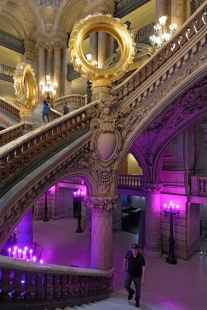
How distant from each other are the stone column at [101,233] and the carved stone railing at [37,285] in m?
2.14

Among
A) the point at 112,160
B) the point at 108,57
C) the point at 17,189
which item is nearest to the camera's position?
the point at 17,189

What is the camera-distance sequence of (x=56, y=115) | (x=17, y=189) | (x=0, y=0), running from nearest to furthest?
(x=17, y=189) < (x=56, y=115) < (x=0, y=0)

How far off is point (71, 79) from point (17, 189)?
14497 mm

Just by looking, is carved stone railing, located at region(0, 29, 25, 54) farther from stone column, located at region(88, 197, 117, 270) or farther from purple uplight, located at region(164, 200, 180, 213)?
purple uplight, located at region(164, 200, 180, 213)

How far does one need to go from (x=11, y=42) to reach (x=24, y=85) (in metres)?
14.0

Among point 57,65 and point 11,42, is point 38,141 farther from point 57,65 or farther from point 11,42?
point 11,42

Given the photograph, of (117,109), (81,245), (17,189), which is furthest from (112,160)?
(81,245)

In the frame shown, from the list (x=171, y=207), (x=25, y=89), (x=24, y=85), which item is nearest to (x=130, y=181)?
(x=171, y=207)

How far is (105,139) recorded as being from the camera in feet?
17.8

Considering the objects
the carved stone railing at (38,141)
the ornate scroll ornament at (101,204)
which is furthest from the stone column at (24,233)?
the carved stone railing at (38,141)

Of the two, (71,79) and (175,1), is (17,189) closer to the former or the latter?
(175,1)

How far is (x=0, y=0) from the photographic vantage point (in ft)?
52.2

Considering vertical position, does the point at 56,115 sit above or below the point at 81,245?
above

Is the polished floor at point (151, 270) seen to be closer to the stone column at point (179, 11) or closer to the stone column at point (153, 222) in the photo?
the stone column at point (153, 222)
